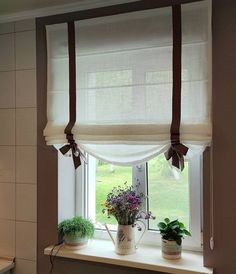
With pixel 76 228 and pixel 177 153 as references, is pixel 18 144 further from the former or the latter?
pixel 177 153

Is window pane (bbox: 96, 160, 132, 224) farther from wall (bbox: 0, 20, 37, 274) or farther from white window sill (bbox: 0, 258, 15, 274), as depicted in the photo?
white window sill (bbox: 0, 258, 15, 274)

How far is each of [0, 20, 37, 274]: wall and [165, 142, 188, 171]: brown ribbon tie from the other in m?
0.80

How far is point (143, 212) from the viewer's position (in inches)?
69.6

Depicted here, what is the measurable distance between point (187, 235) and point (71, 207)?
693 mm

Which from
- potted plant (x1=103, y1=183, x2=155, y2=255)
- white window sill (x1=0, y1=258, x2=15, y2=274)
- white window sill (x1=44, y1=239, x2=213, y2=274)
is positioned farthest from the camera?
white window sill (x1=0, y1=258, x2=15, y2=274)

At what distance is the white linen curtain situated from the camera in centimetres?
149

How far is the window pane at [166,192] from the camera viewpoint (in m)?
1.74


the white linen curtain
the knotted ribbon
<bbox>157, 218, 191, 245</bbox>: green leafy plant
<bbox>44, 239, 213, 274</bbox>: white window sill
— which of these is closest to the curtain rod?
the white linen curtain

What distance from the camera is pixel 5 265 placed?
1.80m

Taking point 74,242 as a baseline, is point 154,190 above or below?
above

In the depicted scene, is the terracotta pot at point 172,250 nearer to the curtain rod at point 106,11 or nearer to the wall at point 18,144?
the wall at point 18,144

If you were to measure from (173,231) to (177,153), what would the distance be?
0.41m

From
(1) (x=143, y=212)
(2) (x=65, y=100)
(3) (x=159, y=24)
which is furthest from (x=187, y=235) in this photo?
(3) (x=159, y=24)

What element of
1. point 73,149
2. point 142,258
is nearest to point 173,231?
point 142,258
